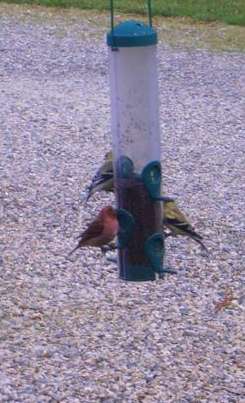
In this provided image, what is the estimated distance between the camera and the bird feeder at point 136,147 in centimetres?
386

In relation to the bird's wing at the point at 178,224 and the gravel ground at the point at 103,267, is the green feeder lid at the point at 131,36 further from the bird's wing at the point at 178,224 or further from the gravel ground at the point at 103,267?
the gravel ground at the point at 103,267

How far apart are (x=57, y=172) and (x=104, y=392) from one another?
3.86 meters

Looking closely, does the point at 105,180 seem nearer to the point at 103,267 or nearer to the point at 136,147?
the point at 136,147

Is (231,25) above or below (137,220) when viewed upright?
below

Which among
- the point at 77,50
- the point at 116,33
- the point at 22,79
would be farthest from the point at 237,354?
the point at 77,50

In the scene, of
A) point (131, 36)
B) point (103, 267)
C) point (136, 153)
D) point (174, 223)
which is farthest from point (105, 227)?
point (103, 267)

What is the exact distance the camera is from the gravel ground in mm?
5168

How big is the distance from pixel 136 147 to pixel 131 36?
44 cm

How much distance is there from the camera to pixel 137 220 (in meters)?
4.21

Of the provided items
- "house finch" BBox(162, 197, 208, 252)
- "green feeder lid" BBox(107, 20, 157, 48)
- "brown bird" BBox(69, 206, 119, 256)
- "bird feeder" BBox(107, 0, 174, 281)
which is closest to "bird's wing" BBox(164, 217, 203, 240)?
"house finch" BBox(162, 197, 208, 252)

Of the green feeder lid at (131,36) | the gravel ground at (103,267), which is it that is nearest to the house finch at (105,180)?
the green feeder lid at (131,36)

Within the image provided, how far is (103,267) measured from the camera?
257 inches

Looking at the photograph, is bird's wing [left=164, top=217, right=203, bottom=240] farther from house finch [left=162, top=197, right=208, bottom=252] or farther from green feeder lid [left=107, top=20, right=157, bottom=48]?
green feeder lid [left=107, top=20, right=157, bottom=48]

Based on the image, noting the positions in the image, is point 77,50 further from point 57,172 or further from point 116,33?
point 116,33
